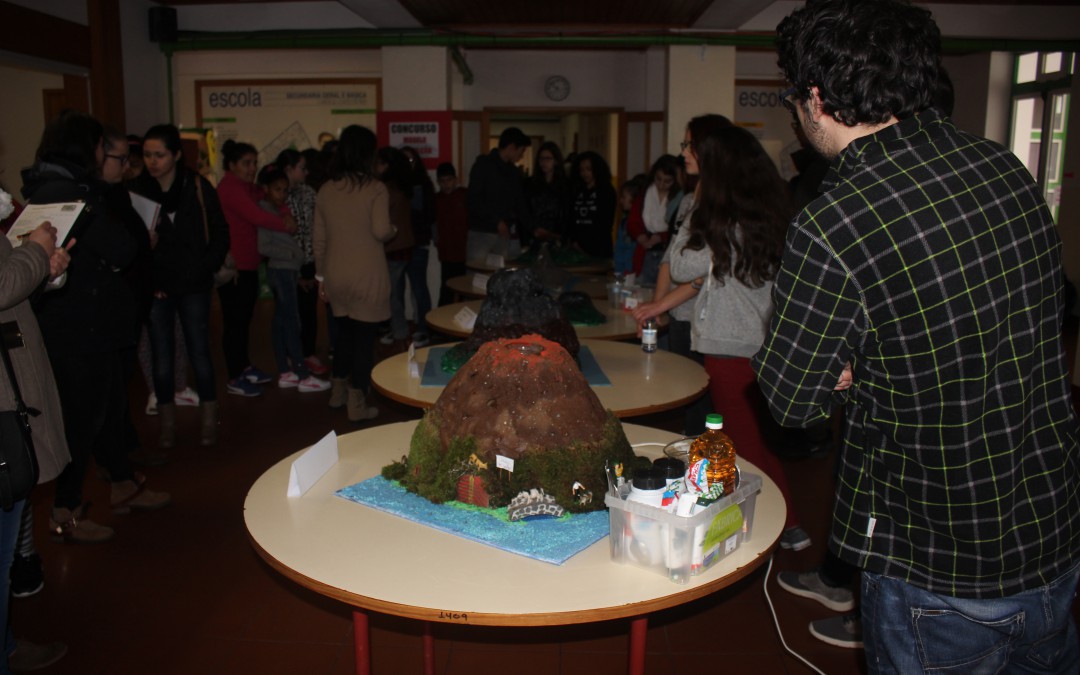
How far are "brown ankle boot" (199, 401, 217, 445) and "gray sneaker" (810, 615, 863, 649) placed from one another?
3193mm

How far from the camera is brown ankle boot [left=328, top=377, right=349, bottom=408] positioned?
518cm

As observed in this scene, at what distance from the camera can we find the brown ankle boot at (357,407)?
4844mm

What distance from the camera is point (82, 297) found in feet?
9.77

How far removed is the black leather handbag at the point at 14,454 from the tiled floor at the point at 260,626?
2.50 feet

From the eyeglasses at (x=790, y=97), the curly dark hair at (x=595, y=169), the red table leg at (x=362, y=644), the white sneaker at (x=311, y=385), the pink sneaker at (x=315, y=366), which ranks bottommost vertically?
the white sneaker at (x=311, y=385)

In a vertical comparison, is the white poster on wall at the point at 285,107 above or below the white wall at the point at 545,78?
below

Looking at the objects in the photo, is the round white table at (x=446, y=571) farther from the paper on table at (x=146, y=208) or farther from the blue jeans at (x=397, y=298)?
the blue jeans at (x=397, y=298)

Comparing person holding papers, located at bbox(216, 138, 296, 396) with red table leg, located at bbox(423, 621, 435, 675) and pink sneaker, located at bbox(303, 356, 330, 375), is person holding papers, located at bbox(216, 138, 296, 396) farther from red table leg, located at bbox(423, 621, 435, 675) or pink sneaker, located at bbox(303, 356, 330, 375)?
red table leg, located at bbox(423, 621, 435, 675)

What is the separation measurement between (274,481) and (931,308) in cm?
147

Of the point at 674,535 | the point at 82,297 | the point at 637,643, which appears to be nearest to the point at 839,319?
the point at 674,535

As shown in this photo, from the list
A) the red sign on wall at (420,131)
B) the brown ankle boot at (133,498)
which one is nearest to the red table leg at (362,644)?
the brown ankle boot at (133,498)

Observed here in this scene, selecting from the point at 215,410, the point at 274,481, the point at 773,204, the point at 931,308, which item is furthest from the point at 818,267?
the point at 215,410

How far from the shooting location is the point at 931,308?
Answer: 1110mm

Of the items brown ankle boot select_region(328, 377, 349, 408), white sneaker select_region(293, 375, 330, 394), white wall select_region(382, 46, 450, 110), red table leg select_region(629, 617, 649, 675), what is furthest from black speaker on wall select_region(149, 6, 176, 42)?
red table leg select_region(629, 617, 649, 675)
